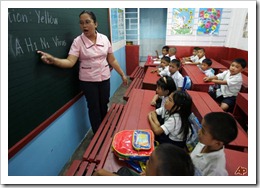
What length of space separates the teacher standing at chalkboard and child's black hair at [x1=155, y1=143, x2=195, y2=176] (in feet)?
4.24

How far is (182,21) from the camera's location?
16.7ft

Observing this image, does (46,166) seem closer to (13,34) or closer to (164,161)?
(13,34)

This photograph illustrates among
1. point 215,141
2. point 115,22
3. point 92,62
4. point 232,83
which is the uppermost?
point 115,22

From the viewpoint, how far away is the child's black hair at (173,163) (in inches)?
30.4

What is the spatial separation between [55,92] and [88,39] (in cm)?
69

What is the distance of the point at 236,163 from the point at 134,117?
0.93 metres

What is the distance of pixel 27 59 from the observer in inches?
51.4

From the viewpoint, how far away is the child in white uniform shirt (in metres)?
1.00

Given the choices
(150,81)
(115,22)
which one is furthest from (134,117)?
(115,22)

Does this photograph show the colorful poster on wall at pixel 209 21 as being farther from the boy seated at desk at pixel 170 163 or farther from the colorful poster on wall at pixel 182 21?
the boy seated at desk at pixel 170 163

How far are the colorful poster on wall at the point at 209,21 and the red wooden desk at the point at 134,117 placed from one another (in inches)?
147

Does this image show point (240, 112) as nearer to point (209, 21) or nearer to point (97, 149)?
point (97, 149)

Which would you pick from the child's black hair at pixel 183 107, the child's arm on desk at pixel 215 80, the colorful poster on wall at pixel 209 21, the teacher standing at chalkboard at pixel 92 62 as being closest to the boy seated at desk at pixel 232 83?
the child's arm on desk at pixel 215 80

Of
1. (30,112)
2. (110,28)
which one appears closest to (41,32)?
(30,112)
